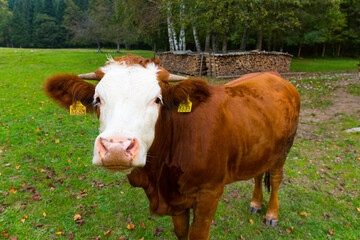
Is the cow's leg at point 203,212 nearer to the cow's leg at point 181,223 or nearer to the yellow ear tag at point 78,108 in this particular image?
the cow's leg at point 181,223

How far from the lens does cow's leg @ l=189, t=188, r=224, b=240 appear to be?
2.32 metres

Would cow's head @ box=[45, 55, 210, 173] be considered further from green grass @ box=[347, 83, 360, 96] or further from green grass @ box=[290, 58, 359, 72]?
green grass @ box=[290, 58, 359, 72]

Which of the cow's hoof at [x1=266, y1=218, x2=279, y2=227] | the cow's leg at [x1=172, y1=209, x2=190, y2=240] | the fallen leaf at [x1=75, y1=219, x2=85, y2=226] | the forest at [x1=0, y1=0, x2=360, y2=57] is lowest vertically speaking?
the cow's hoof at [x1=266, y1=218, x2=279, y2=227]

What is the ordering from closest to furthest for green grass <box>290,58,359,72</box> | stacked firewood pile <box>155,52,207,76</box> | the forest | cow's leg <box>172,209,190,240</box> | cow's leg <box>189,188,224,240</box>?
cow's leg <box>189,188,224,240</box>
cow's leg <box>172,209,190,240</box>
the forest
stacked firewood pile <box>155,52,207,76</box>
green grass <box>290,58,359,72</box>

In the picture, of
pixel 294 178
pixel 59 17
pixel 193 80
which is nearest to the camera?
pixel 193 80

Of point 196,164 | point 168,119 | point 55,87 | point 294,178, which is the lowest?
point 294,178

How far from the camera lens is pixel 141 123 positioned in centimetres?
168

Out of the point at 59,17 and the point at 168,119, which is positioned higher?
the point at 59,17

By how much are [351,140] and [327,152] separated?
3.65 feet

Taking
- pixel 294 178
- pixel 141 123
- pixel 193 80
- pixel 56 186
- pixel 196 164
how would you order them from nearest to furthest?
pixel 141 123 → pixel 193 80 → pixel 196 164 → pixel 56 186 → pixel 294 178

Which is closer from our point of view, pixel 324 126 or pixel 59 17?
pixel 324 126

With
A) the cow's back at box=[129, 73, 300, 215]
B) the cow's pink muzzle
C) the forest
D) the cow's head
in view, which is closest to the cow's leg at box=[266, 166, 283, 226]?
the cow's back at box=[129, 73, 300, 215]

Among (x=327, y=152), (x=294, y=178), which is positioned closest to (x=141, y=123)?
(x=294, y=178)

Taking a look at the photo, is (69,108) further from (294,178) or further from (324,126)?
(324,126)
